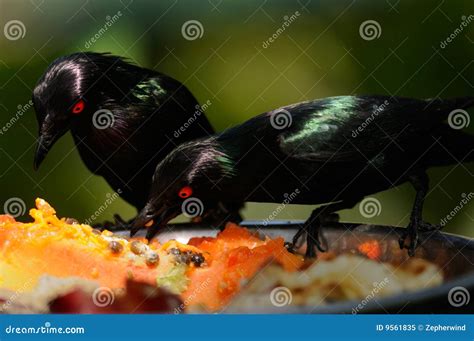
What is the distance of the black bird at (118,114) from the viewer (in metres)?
3.69

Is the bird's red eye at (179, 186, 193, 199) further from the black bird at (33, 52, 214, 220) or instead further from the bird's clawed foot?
the bird's clawed foot

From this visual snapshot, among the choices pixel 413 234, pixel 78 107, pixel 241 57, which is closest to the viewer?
pixel 413 234

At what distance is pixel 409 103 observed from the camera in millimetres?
3408

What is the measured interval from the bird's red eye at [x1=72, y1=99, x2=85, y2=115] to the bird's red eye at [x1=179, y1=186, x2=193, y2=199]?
0.70 m

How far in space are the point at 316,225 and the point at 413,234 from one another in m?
0.35

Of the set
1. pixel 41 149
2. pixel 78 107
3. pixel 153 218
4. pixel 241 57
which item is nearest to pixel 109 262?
pixel 153 218

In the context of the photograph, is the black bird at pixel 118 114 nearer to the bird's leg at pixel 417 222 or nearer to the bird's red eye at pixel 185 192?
the bird's red eye at pixel 185 192

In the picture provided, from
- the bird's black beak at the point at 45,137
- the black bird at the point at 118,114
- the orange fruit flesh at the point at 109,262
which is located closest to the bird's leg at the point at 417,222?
the orange fruit flesh at the point at 109,262

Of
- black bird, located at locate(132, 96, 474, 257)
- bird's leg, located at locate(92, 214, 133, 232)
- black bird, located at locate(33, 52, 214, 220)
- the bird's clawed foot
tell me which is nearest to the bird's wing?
black bird, located at locate(132, 96, 474, 257)

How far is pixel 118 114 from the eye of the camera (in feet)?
12.6

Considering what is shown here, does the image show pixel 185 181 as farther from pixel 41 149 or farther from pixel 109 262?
pixel 41 149

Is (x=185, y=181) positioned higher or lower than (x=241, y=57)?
lower

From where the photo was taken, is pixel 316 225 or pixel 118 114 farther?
pixel 118 114

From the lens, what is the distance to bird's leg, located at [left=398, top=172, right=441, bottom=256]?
3152 mm
